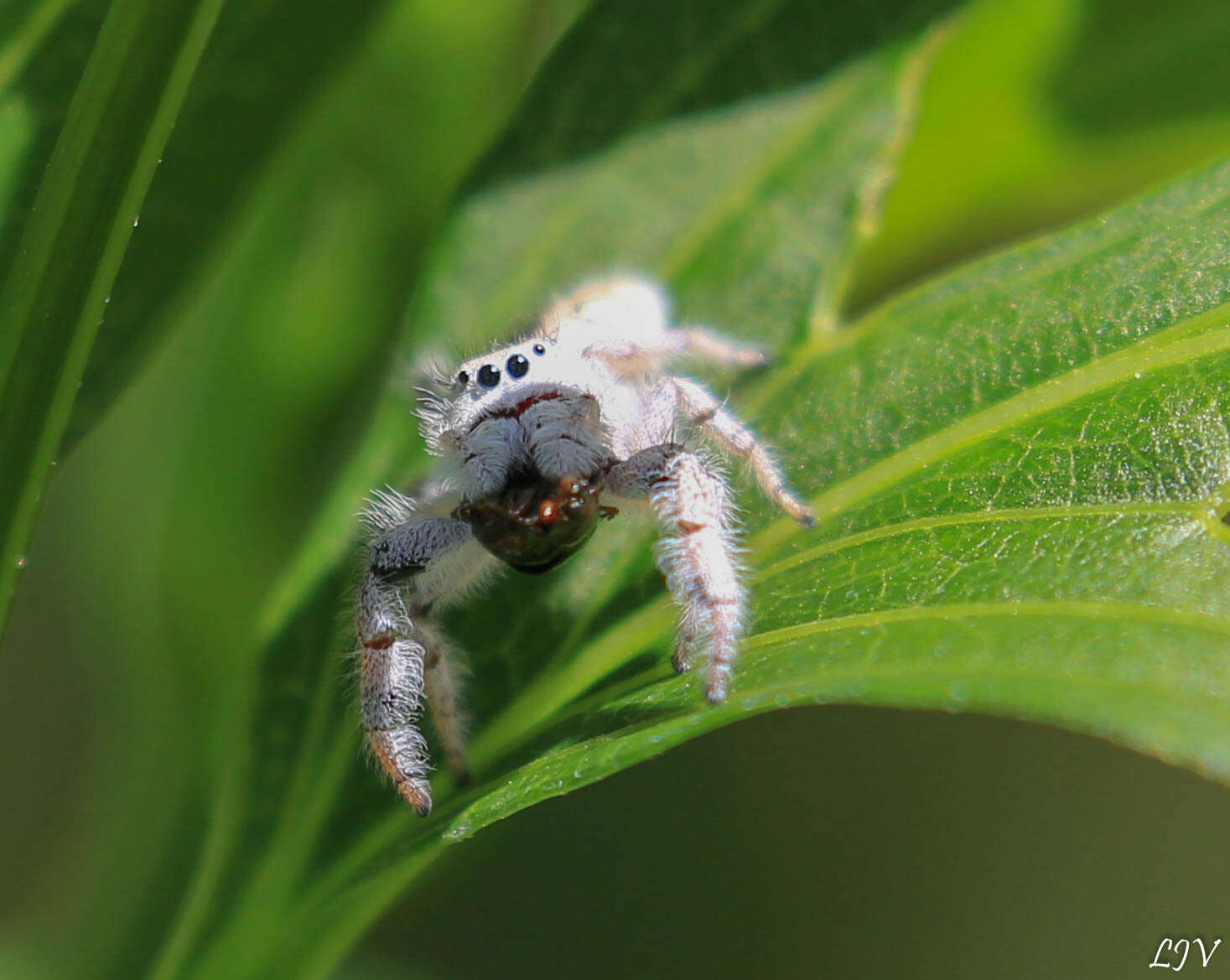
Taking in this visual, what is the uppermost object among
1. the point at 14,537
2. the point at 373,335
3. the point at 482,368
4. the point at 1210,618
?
the point at 373,335

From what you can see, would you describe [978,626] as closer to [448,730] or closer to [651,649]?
[651,649]

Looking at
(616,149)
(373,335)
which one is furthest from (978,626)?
(373,335)

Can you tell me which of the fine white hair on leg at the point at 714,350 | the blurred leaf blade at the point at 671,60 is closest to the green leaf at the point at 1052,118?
the blurred leaf blade at the point at 671,60

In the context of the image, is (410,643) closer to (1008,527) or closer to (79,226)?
(79,226)

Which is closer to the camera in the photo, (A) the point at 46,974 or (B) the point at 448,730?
(B) the point at 448,730

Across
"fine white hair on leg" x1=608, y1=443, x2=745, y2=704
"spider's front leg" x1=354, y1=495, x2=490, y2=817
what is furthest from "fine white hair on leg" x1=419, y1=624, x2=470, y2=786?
"fine white hair on leg" x1=608, y1=443, x2=745, y2=704
